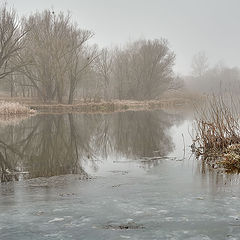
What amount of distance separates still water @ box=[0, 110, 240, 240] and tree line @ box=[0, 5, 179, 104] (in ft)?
67.2

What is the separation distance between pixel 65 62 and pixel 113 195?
29.5 m

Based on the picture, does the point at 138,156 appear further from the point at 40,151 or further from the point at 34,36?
the point at 34,36

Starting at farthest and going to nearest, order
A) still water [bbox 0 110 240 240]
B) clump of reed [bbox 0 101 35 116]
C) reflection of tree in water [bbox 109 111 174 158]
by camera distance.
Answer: clump of reed [bbox 0 101 35 116]
reflection of tree in water [bbox 109 111 174 158]
still water [bbox 0 110 240 240]

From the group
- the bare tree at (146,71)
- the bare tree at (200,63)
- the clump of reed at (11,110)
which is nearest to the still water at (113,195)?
the clump of reed at (11,110)

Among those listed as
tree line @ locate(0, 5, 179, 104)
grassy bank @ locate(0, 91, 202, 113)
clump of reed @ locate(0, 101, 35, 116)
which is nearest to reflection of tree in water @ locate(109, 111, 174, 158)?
clump of reed @ locate(0, 101, 35, 116)

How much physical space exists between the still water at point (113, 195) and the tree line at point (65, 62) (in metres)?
20.5

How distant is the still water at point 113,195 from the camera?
4730mm

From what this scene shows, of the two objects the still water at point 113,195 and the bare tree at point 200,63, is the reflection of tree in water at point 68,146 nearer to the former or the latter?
the still water at point 113,195

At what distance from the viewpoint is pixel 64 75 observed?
35125 mm

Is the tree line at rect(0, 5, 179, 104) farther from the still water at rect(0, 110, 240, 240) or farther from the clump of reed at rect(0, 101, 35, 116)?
the still water at rect(0, 110, 240, 240)

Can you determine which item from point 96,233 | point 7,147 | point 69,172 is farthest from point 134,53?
point 96,233

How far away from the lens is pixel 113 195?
21.3 ft

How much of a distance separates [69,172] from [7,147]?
15.9 feet

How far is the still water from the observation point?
473 centimetres
